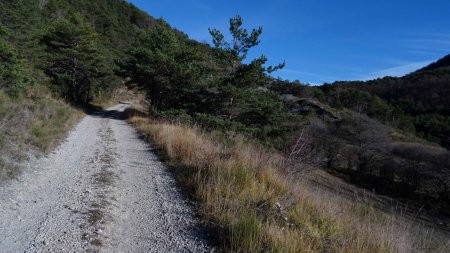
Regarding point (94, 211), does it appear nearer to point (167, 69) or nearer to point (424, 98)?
point (167, 69)

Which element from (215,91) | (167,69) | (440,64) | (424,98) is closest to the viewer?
(215,91)

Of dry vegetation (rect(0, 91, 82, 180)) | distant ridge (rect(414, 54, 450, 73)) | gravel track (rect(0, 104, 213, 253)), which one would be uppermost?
distant ridge (rect(414, 54, 450, 73))

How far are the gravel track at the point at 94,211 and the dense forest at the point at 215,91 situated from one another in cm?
288

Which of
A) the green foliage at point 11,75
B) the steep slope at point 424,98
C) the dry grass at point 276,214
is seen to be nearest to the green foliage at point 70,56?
the green foliage at point 11,75

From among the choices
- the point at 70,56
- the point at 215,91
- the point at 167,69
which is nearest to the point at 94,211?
the point at 215,91

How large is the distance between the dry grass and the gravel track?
0.43m

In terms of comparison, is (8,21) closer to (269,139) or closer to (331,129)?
(269,139)

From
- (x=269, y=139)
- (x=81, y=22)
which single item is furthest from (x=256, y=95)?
(x=81, y=22)

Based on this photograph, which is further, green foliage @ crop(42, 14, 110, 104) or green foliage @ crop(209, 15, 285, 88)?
green foliage @ crop(42, 14, 110, 104)

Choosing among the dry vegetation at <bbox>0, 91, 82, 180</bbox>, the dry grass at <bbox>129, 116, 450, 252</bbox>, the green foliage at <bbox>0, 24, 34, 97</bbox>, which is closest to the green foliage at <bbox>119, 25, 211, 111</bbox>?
the green foliage at <bbox>0, 24, 34, 97</bbox>

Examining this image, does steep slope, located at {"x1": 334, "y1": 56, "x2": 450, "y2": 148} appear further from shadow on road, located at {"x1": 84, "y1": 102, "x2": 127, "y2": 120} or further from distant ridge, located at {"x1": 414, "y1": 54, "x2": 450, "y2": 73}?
shadow on road, located at {"x1": 84, "y1": 102, "x2": 127, "y2": 120}

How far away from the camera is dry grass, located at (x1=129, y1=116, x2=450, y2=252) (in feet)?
13.3

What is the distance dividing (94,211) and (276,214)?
2594 millimetres

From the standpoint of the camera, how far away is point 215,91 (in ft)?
70.8
